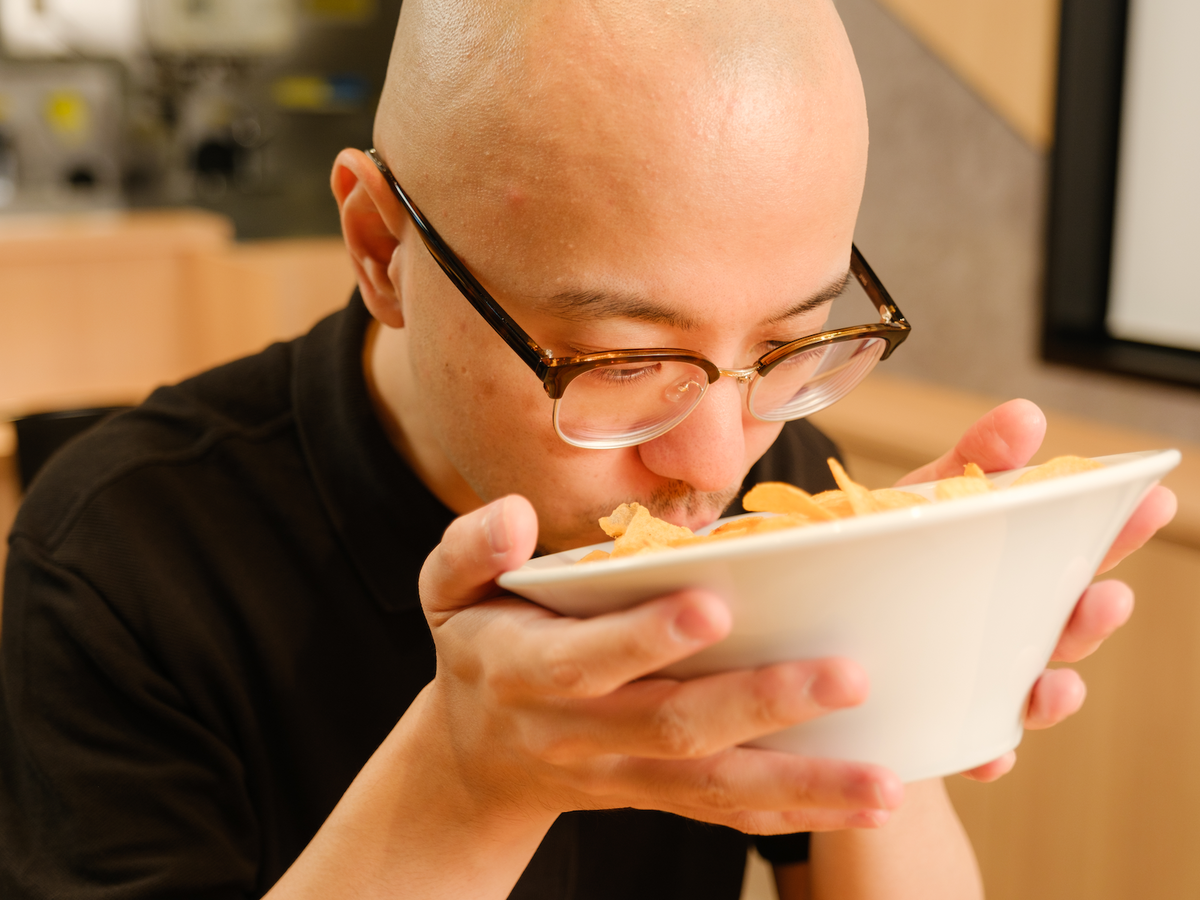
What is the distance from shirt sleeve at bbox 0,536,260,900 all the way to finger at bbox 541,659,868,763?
0.56 metres

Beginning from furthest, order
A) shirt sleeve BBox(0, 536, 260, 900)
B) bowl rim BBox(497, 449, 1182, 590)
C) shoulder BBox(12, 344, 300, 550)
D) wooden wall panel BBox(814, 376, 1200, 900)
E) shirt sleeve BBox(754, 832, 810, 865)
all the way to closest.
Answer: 1. wooden wall panel BBox(814, 376, 1200, 900)
2. shirt sleeve BBox(754, 832, 810, 865)
3. shoulder BBox(12, 344, 300, 550)
4. shirt sleeve BBox(0, 536, 260, 900)
5. bowl rim BBox(497, 449, 1182, 590)

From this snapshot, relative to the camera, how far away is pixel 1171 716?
5.44 feet

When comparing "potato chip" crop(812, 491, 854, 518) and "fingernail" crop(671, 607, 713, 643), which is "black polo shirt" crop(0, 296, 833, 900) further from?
"fingernail" crop(671, 607, 713, 643)

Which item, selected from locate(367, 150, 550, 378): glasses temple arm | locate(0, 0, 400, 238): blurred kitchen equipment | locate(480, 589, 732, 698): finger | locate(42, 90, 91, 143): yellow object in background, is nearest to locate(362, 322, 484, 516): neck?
locate(367, 150, 550, 378): glasses temple arm

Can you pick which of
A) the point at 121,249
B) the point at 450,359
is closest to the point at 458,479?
the point at 450,359

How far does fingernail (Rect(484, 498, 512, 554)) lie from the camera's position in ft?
2.03

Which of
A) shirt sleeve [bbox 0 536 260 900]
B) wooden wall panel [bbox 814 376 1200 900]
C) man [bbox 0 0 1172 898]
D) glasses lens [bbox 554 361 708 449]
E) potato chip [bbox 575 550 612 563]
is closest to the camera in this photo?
man [bbox 0 0 1172 898]

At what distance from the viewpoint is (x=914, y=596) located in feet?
1.90

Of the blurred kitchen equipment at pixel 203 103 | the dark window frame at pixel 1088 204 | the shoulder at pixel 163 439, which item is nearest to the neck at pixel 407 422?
the shoulder at pixel 163 439

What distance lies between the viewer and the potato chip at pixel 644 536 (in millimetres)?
696

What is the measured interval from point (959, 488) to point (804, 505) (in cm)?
10

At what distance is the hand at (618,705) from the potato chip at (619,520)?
0.41ft

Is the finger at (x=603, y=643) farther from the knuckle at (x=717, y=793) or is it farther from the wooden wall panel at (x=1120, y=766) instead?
the wooden wall panel at (x=1120, y=766)

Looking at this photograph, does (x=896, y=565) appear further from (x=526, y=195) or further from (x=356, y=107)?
(x=356, y=107)
